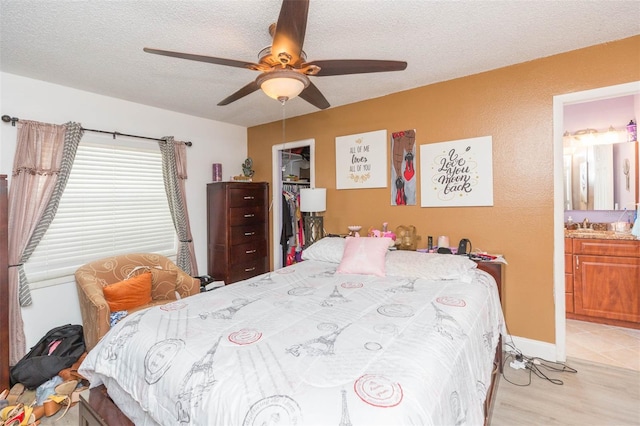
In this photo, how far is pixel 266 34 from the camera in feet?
6.97

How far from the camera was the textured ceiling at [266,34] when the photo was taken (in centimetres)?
185

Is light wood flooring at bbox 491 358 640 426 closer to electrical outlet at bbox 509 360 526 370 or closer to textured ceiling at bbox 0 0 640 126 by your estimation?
electrical outlet at bbox 509 360 526 370

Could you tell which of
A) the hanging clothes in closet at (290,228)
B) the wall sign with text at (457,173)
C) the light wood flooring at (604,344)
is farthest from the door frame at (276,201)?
the light wood flooring at (604,344)

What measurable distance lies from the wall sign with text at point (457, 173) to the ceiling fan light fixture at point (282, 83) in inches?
70.9

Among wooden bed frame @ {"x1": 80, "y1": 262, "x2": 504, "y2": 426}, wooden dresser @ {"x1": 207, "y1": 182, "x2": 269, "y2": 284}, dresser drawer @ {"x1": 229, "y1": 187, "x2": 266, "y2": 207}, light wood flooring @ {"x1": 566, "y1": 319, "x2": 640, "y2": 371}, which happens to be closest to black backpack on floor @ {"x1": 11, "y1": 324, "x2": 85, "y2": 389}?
wooden bed frame @ {"x1": 80, "y1": 262, "x2": 504, "y2": 426}

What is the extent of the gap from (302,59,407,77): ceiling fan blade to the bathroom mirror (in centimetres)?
330

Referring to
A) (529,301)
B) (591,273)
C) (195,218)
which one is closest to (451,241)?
(529,301)

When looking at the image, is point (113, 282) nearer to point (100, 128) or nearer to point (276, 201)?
point (100, 128)

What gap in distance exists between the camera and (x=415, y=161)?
318 centimetres

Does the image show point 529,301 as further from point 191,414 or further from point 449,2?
point 191,414

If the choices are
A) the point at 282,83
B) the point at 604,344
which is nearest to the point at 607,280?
the point at 604,344

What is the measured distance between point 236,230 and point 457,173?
275cm

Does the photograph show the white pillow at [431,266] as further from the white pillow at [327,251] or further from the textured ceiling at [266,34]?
the textured ceiling at [266,34]

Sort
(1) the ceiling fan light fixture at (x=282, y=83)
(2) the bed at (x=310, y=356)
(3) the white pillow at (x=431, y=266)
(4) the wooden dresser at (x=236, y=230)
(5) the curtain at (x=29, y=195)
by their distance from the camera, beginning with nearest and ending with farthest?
(2) the bed at (x=310, y=356)
(1) the ceiling fan light fixture at (x=282, y=83)
(3) the white pillow at (x=431, y=266)
(5) the curtain at (x=29, y=195)
(4) the wooden dresser at (x=236, y=230)
